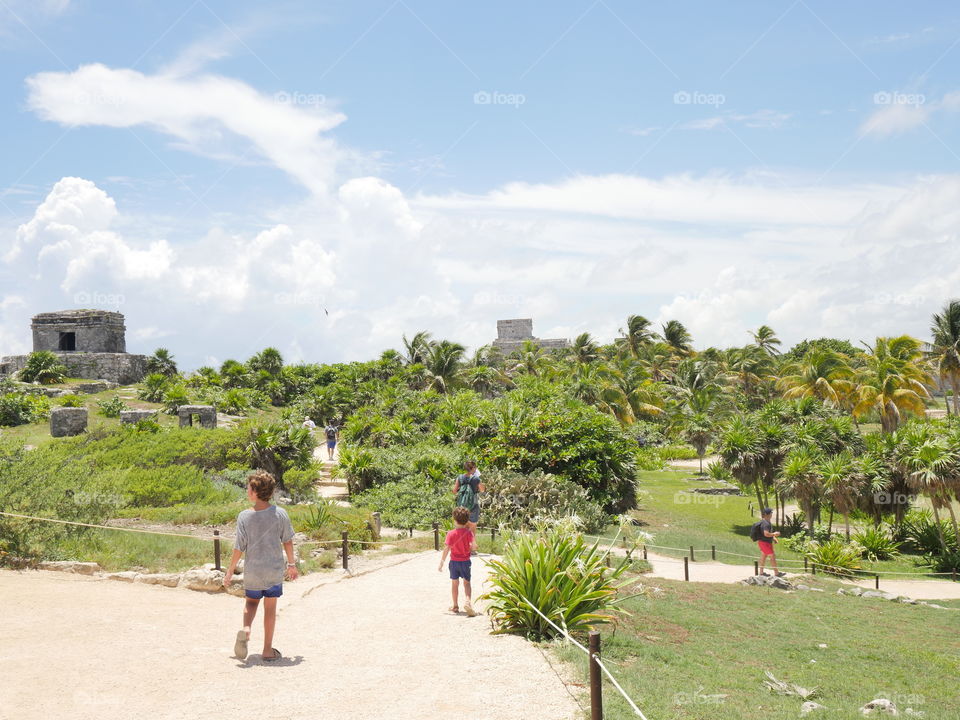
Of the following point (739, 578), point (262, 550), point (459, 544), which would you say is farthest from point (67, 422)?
point (739, 578)

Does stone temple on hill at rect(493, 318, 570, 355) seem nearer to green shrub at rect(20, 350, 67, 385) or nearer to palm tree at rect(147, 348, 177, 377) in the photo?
palm tree at rect(147, 348, 177, 377)

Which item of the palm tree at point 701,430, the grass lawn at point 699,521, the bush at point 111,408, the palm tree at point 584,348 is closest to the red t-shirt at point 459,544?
the grass lawn at point 699,521

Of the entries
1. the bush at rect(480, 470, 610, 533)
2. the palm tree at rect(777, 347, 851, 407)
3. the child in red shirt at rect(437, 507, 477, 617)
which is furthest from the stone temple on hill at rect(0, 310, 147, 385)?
the palm tree at rect(777, 347, 851, 407)

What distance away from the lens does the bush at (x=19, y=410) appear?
3031 centimetres

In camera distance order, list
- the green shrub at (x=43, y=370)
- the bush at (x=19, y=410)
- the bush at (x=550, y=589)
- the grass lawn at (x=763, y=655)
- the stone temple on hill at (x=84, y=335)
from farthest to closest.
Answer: the stone temple on hill at (x=84, y=335)
the green shrub at (x=43, y=370)
the bush at (x=19, y=410)
the bush at (x=550, y=589)
the grass lawn at (x=763, y=655)

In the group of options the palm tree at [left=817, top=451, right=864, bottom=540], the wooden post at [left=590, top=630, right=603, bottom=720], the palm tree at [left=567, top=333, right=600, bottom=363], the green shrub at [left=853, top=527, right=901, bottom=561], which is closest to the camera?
the wooden post at [left=590, top=630, right=603, bottom=720]

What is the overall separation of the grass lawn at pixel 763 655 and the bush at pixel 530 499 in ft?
19.6

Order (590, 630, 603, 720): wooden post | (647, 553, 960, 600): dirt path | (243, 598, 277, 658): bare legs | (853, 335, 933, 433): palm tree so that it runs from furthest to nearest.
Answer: (853, 335, 933, 433): palm tree
(647, 553, 960, 600): dirt path
(243, 598, 277, 658): bare legs
(590, 630, 603, 720): wooden post

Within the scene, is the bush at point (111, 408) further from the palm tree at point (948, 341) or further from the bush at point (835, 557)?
the palm tree at point (948, 341)

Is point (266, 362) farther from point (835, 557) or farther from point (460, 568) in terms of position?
point (460, 568)

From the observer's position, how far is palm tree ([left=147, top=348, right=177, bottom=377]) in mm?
52969

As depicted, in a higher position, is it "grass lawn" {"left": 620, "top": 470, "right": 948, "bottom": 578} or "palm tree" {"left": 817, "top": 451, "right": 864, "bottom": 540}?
"palm tree" {"left": 817, "top": 451, "right": 864, "bottom": 540}

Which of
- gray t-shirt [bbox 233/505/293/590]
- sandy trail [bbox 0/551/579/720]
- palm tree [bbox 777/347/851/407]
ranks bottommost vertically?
sandy trail [bbox 0/551/579/720]

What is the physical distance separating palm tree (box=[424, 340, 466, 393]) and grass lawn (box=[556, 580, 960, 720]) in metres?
37.1
